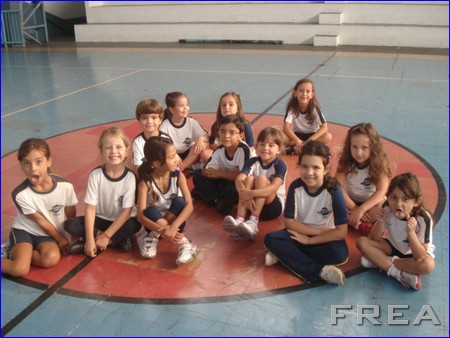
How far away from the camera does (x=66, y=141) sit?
17.1ft

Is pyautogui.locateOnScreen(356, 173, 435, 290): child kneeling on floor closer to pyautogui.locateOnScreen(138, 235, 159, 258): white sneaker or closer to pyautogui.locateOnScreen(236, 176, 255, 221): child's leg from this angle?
pyautogui.locateOnScreen(236, 176, 255, 221): child's leg

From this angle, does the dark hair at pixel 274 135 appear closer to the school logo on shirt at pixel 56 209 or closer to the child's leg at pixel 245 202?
the child's leg at pixel 245 202

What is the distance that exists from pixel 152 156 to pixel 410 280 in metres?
1.65

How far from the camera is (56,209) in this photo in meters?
2.92

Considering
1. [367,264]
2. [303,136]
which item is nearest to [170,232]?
[367,264]

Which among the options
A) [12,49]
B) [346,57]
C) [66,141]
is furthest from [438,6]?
[12,49]

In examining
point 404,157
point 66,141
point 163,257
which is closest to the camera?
point 163,257

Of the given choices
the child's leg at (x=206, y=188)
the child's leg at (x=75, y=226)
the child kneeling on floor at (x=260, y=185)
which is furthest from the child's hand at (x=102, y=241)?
the child's leg at (x=206, y=188)

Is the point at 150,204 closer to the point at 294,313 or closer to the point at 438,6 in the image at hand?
the point at 294,313

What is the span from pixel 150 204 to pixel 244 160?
84cm

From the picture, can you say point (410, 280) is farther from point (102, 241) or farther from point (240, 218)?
point (102, 241)

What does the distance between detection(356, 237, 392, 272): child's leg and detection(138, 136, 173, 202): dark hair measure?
1.28 metres

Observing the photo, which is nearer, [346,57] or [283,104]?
[283,104]

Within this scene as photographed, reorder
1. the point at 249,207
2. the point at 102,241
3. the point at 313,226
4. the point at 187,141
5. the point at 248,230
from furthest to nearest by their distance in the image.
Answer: the point at 187,141 → the point at 249,207 → the point at 248,230 → the point at 102,241 → the point at 313,226
